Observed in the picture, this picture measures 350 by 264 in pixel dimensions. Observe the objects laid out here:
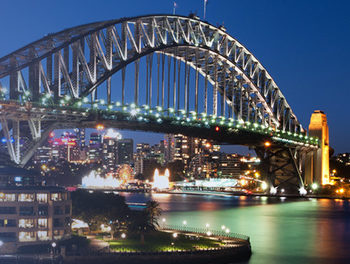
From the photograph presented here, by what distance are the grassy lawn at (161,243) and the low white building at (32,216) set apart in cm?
396

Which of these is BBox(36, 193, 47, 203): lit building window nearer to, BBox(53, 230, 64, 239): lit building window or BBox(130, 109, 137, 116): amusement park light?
BBox(53, 230, 64, 239): lit building window

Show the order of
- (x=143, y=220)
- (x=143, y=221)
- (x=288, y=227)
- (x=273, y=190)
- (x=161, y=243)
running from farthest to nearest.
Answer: (x=273, y=190), (x=288, y=227), (x=143, y=220), (x=143, y=221), (x=161, y=243)

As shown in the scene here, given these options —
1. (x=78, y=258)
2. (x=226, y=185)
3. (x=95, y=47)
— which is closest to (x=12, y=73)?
(x=95, y=47)

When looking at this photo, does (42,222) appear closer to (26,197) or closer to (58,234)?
(58,234)

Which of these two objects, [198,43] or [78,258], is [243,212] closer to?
[198,43]

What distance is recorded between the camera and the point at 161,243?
49.8 m

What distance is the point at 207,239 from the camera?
54.1 m

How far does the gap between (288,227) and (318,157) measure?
4862cm

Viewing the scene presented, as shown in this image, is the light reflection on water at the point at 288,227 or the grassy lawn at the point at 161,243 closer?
the grassy lawn at the point at 161,243

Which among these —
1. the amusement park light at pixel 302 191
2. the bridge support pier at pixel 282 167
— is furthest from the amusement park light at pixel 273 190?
the amusement park light at pixel 302 191

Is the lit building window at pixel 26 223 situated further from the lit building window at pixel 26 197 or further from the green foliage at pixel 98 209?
the green foliage at pixel 98 209

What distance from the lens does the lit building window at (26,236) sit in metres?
Result: 45.4

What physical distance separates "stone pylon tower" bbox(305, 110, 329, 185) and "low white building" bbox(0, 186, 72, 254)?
77.2 metres

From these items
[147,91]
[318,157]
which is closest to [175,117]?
[147,91]
